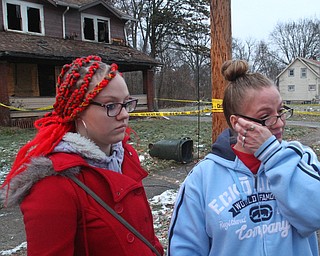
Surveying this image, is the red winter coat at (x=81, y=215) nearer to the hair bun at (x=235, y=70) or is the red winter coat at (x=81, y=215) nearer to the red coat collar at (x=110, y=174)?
the red coat collar at (x=110, y=174)

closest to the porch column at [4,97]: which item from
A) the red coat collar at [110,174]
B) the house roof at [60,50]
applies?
the house roof at [60,50]

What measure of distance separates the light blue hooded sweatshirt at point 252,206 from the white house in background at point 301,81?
180ft

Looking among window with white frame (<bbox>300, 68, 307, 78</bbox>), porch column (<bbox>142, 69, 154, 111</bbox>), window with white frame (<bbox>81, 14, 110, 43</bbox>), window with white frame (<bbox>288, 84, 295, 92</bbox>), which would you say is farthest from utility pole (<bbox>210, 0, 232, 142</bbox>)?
window with white frame (<bbox>288, 84, 295, 92</bbox>)

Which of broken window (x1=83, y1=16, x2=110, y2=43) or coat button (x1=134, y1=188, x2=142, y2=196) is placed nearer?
coat button (x1=134, y1=188, x2=142, y2=196)

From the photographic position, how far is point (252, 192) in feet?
5.52

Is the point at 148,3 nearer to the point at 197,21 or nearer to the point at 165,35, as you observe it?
the point at 165,35

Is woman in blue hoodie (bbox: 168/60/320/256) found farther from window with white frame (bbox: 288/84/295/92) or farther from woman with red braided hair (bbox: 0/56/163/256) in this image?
window with white frame (bbox: 288/84/295/92)

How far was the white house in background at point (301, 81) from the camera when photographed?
5338cm

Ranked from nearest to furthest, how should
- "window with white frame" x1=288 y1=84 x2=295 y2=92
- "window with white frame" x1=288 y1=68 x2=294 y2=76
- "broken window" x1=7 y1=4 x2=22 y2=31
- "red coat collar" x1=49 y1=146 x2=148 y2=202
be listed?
"red coat collar" x1=49 y1=146 x2=148 y2=202, "broken window" x1=7 y1=4 x2=22 y2=31, "window with white frame" x1=288 y1=84 x2=295 y2=92, "window with white frame" x1=288 y1=68 x2=294 y2=76

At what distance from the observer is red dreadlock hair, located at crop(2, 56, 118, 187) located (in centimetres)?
158

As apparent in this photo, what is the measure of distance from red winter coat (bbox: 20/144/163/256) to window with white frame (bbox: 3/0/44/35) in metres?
16.9

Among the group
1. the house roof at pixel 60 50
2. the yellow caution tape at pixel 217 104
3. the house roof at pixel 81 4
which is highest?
the house roof at pixel 81 4

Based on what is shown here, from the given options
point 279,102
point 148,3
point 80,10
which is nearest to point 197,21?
point 148,3

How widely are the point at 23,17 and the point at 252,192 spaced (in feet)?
57.6
